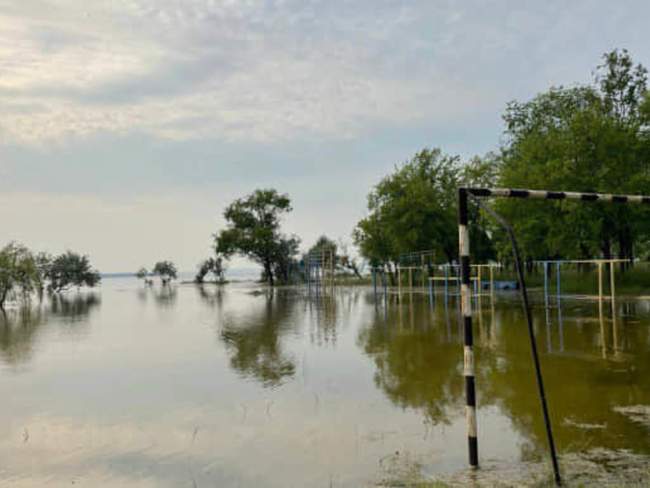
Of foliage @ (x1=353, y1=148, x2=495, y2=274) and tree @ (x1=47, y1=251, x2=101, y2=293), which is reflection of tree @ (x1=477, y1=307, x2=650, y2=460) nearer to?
foliage @ (x1=353, y1=148, x2=495, y2=274)

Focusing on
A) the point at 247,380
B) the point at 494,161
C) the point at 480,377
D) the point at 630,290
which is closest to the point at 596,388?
the point at 480,377

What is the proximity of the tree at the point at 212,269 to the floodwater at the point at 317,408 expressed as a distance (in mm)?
48455

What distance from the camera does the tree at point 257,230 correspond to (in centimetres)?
5472

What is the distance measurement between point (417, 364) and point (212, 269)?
183 ft

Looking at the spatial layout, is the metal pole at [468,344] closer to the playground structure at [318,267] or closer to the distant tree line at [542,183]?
the distant tree line at [542,183]

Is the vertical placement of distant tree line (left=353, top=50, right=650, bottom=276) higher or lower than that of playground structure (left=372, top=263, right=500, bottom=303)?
higher

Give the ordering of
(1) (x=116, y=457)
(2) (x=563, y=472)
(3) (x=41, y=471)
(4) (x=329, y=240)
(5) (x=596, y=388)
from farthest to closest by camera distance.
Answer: (4) (x=329, y=240) < (5) (x=596, y=388) < (1) (x=116, y=457) < (3) (x=41, y=471) < (2) (x=563, y=472)

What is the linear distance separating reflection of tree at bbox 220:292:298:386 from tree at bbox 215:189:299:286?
34.2 metres

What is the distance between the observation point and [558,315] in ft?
57.0

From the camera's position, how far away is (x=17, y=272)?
30.2 metres

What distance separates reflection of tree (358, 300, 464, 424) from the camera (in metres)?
7.15

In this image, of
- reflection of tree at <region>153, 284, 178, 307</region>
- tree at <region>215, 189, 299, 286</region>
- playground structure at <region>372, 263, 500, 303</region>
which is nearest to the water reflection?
playground structure at <region>372, 263, 500, 303</region>

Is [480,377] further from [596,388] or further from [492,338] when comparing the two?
[492,338]

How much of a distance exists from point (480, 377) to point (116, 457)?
528cm
